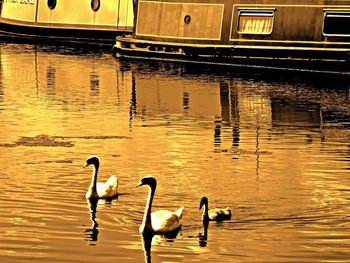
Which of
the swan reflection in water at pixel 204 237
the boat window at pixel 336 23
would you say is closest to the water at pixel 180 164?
the swan reflection in water at pixel 204 237

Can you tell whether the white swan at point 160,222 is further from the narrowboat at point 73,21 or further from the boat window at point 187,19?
the narrowboat at point 73,21

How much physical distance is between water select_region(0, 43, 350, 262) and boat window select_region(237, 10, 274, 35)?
319 cm

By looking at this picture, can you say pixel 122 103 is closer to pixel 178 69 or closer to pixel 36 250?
pixel 178 69

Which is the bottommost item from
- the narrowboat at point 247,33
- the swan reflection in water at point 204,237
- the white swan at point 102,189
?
the swan reflection in water at point 204,237

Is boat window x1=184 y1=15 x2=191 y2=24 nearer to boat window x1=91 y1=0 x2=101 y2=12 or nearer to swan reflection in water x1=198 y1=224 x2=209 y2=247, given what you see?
boat window x1=91 y1=0 x2=101 y2=12

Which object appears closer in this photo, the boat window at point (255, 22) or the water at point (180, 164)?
the water at point (180, 164)

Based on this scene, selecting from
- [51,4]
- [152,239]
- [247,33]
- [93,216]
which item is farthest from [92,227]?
[51,4]

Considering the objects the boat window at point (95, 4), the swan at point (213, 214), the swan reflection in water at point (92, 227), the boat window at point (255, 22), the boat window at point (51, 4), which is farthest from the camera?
the boat window at point (51, 4)

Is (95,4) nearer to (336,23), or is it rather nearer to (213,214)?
(336,23)

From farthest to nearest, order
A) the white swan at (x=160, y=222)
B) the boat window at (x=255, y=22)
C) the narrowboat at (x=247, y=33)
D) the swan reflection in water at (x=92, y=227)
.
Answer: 1. the boat window at (x=255, y=22)
2. the narrowboat at (x=247, y=33)
3. the white swan at (x=160, y=222)
4. the swan reflection in water at (x=92, y=227)

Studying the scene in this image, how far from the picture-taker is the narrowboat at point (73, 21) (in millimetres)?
67375

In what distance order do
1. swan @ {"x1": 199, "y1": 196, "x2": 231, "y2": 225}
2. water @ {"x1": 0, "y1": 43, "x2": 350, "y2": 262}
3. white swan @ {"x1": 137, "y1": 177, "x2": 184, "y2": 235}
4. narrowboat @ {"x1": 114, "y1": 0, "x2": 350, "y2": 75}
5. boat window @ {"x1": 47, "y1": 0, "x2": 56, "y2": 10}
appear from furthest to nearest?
boat window @ {"x1": 47, "y1": 0, "x2": 56, "y2": 10} < narrowboat @ {"x1": 114, "y1": 0, "x2": 350, "y2": 75} < swan @ {"x1": 199, "y1": 196, "x2": 231, "y2": 225} < white swan @ {"x1": 137, "y1": 177, "x2": 184, "y2": 235} < water @ {"x1": 0, "y1": 43, "x2": 350, "y2": 262}

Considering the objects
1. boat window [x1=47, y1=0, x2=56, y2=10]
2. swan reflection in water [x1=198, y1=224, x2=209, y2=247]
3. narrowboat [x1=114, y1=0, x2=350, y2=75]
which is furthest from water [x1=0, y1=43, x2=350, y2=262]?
boat window [x1=47, y1=0, x2=56, y2=10]

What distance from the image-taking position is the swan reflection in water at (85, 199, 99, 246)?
68.2ft
